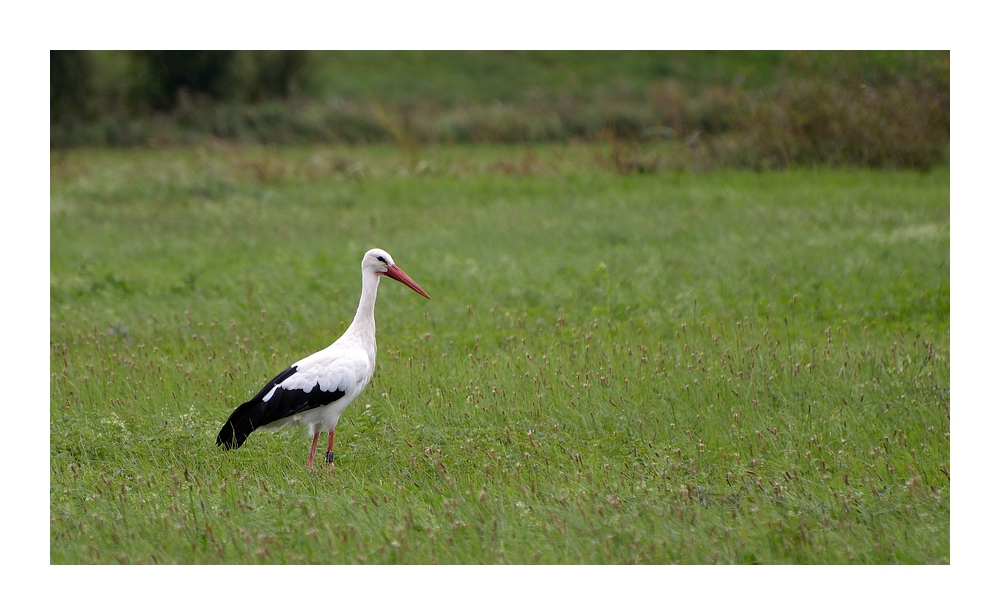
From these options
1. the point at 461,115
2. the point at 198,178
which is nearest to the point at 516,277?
the point at 198,178

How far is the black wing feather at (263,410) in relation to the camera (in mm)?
5559

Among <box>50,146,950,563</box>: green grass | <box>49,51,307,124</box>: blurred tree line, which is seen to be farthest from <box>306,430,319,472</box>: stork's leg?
<box>49,51,307,124</box>: blurred tree line

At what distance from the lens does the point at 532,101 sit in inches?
938

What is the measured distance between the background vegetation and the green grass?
2051 millimetres

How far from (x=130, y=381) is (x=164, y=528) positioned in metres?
2.45

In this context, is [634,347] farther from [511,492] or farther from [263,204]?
[263,204]

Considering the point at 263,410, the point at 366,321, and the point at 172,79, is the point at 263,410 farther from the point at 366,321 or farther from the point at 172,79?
A: the point at 172,79

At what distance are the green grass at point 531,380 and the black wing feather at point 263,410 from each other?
8.5 inches

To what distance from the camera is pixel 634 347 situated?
7.68 m

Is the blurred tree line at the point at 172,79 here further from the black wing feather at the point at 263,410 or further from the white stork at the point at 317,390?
the black wing feather at the point at 263,410

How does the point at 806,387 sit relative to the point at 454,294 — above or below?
below

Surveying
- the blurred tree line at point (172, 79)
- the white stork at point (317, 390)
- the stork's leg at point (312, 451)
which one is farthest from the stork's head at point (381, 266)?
the blurred tree line at point (172, 79)

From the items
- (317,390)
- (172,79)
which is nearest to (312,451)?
(317,390)

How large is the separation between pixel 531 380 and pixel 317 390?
1670mm
